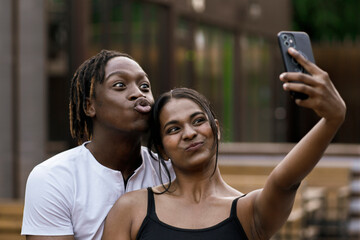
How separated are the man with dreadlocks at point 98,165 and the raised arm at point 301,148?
0.52 metres

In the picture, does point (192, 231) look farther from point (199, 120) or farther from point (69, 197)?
point (69, 197)

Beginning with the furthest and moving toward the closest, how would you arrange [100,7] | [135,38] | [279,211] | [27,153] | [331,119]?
[135,38] → [100,7] → [27,153] → [279,211] → [331,119]

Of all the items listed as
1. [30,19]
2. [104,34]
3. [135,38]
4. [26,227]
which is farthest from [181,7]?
[26,227]

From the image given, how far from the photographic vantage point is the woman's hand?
2211 millimetres

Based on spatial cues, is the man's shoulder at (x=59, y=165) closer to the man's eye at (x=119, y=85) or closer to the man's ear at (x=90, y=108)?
the man's ear at (x=90, y=108)

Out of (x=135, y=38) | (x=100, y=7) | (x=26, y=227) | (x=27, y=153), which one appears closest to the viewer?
(x=26, y=227)

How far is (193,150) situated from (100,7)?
26.7 ft

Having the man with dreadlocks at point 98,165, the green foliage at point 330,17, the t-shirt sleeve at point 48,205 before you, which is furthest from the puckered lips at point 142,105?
the green foliage at point 330,17

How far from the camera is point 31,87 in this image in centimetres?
888

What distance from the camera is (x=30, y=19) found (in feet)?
29.0

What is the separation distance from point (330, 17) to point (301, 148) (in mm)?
31603

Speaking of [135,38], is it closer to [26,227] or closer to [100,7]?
[100,7]

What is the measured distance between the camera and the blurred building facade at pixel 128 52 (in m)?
8.68

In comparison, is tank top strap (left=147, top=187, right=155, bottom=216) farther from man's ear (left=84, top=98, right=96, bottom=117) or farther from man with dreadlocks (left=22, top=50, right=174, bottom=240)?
man's ear (left=84, top=98, right=96, bottom=117)
